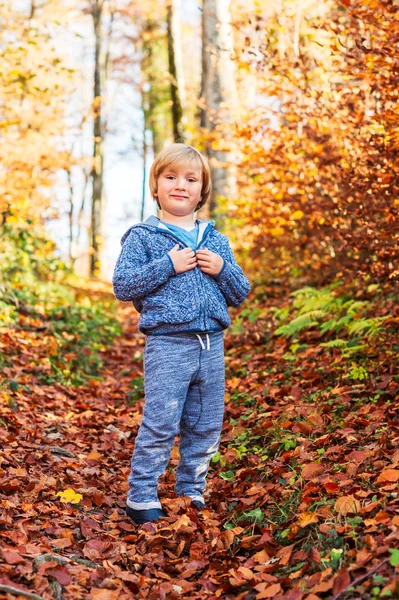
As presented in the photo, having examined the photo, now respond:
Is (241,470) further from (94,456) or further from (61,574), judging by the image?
(61,574)

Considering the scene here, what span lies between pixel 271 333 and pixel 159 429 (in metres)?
3.56

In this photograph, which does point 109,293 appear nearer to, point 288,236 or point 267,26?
point 288,236

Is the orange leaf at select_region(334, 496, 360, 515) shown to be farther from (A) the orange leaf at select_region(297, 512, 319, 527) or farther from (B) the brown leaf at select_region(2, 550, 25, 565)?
(B) the brown leaf at select_region(2, 550, 25, 565)

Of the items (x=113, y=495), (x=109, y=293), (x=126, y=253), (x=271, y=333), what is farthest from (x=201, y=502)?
(x=109, y=293)

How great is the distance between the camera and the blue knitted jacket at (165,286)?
364 centimetres

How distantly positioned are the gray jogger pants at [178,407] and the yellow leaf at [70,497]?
32 cm

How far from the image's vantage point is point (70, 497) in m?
3.95

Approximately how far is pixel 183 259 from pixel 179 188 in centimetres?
41

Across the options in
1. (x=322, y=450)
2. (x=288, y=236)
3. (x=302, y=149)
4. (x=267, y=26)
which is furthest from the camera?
(x=288, y=236)

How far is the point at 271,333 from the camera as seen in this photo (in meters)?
7.16

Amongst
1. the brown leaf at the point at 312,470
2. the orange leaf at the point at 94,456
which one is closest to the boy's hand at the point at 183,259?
the brown leaf at the point at 312,470

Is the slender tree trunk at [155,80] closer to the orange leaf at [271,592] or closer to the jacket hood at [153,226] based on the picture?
the jacket hood at [153,226]

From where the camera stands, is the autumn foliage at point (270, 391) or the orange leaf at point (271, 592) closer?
the orange leaf at point (271, 592)

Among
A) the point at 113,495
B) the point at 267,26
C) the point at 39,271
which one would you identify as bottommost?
the point at 113,495
